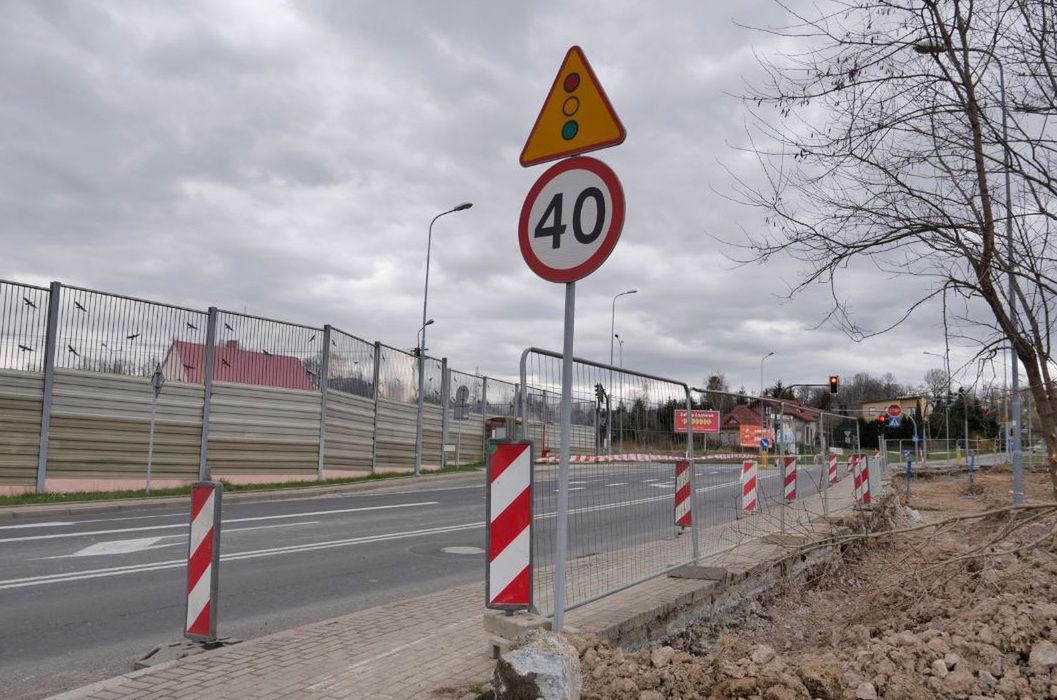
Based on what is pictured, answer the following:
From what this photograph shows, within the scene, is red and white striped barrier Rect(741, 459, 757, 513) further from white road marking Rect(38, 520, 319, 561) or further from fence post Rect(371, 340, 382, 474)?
fence post Rect(371, 340, 382, 474)

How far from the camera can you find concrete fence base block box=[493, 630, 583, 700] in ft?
11.7

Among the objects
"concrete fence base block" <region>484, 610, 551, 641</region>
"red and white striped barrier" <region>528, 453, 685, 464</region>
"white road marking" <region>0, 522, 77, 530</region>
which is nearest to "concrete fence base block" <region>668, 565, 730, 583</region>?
"red and white striped barrier" <region>528, 453, 685, 464</region>

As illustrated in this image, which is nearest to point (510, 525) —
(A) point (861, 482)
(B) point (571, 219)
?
(B) point (571, 219)

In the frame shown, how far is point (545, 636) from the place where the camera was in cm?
387

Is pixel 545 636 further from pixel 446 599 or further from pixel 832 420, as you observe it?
pixel 832 420

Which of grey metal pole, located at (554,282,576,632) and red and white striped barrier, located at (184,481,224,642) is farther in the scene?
red and white striped barrier, located at (184,481,224,642)

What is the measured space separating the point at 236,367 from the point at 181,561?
12.7 metres

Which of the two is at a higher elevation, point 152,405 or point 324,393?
point 324,393

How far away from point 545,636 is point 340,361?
22.3 m

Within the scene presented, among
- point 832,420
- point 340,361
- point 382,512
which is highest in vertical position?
point 340,361

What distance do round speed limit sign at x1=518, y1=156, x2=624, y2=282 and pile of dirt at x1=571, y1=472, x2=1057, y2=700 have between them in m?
2.01

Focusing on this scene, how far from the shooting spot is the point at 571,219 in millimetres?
4324

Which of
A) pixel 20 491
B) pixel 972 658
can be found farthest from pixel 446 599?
pixel 20 491

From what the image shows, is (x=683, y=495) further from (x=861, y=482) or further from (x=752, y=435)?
(x=861, y=482)
